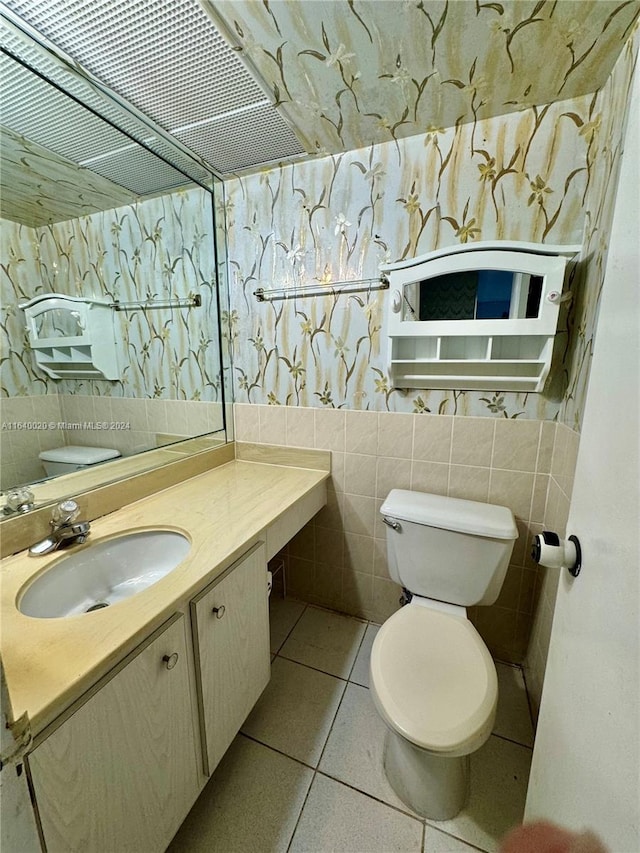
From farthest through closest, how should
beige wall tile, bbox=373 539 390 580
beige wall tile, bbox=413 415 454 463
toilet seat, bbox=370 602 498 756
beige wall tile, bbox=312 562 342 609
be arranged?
1. beige wall tile, bbox=312 562 342 609
2. beige wall tile, bbox=373 539 390 580
3. beige wall tile, bbox=413 415 454 463
4. toilet seat, bbox=370 602 498 756

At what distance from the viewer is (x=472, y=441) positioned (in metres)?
1.31

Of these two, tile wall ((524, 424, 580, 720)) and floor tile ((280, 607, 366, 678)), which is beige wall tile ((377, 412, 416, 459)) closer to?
tile wall ((524, 424, 580, 720))

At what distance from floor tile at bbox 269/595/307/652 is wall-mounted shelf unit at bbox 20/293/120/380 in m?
1.38

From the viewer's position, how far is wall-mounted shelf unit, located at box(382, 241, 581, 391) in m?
1.08

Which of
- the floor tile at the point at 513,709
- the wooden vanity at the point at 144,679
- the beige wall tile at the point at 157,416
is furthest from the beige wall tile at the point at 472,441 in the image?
the beige wall tile at the point at 157,416

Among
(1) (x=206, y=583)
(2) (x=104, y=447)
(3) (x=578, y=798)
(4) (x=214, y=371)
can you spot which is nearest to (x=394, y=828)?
(3) (x=578, y=798)

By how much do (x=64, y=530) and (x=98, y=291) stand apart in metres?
0.90

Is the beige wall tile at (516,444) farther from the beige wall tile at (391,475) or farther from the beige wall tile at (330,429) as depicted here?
the beige wall tile at (330,429)

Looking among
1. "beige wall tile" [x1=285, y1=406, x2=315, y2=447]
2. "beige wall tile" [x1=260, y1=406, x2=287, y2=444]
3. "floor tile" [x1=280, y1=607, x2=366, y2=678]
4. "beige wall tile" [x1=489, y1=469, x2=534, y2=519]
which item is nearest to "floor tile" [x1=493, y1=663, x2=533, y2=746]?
"floor tile" [x1=280, y1=607, x2=366, y2=678]

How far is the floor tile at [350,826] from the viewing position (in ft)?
2.95

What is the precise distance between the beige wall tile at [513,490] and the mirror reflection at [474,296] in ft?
1.93

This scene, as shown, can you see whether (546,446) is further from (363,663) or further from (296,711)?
(296,711)

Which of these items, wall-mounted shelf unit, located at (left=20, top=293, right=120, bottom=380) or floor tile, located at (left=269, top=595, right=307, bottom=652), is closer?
wall-mounted shelf unit, located at (left=20, top=293, right=120, bottom=380)

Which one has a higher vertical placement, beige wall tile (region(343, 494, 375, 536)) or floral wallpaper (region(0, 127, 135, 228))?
floral wallpaper (region(0, 127, 135, 228))
